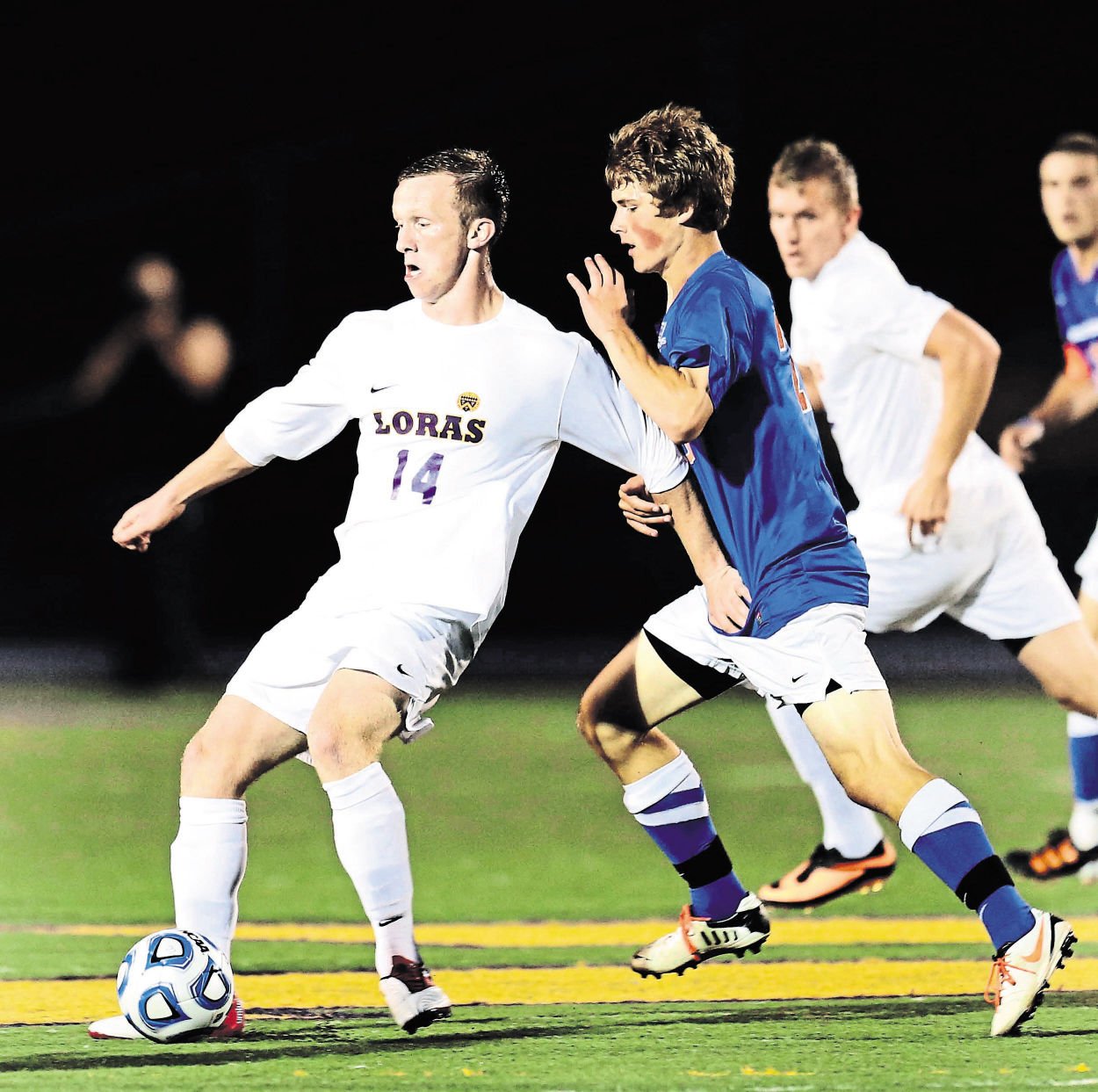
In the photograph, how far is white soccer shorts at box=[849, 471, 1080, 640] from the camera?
432cm

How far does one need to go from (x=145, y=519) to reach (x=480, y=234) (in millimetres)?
920

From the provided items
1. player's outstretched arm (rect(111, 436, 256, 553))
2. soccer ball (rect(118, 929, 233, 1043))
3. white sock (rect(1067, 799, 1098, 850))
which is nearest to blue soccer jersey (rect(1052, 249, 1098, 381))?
white sock (rect(1067, 799, 1098, 850))

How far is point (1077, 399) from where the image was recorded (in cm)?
533

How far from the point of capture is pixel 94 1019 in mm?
3547

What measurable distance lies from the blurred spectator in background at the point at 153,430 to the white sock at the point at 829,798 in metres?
2.70

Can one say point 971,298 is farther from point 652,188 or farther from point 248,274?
point 652,188

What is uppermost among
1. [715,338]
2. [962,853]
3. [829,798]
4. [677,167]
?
[677,167]

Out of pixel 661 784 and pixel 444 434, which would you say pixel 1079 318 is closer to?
pixel 661 784

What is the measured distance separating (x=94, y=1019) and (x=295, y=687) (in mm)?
834

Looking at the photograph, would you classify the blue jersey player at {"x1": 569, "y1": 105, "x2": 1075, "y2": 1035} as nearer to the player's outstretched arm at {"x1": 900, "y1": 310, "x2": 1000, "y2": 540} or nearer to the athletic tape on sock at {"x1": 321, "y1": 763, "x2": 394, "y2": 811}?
the athletic tape on sock at {"x1": 321, "y1": 763, "x2": 394, "y2": 811}

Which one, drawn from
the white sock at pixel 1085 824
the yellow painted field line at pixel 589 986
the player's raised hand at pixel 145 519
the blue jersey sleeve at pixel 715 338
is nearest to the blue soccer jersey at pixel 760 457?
the blue jersey sleeve at pixel 715 338

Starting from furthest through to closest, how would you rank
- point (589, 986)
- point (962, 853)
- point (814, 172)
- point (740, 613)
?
point (814, 172) < point (589, 986) < point (740, 613) < point (962, 853)

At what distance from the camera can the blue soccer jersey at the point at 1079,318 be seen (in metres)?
5.16

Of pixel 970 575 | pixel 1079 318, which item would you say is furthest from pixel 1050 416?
pixel 970 575
